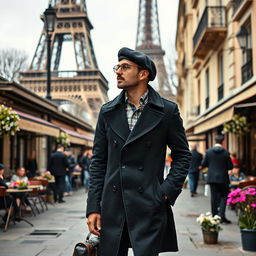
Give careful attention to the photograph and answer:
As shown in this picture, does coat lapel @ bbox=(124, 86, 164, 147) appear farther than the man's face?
No

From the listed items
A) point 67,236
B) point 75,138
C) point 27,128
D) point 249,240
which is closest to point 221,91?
point 75,138

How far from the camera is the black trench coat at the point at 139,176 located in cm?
292

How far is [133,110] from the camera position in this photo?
10.3 ft

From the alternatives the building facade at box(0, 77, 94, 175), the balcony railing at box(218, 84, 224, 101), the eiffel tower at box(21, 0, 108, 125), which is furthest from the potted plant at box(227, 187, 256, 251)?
the eiffel tower at box(21, 0, 108, 125)

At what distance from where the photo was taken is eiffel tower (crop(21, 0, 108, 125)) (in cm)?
6394

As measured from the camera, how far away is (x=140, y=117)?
303 cm

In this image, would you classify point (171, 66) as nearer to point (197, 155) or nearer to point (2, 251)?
point (197, 155)

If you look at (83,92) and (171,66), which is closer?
(171,66)

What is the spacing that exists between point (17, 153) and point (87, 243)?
1691 cm

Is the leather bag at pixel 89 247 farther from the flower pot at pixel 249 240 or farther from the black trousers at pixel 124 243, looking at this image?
the flower pot at pixel 249 240

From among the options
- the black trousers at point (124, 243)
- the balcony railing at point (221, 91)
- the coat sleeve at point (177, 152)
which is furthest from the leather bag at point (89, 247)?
Result: the balcony railing at point (221, 91)

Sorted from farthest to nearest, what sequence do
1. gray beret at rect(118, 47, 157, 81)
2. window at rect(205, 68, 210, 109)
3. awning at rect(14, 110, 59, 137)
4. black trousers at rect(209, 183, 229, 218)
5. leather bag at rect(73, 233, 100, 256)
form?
1. window at rect(205, 68, 210, 109)
2. awning at rect(14, 110, 59, 137)
3. black trousers at rect(209, 183, 229, 218)
4. gray beret at rect(118, 47, 157, 81)
5. leather bag at rect(73, 233, 100, 256)

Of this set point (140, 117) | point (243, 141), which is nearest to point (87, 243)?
point (140, 117)

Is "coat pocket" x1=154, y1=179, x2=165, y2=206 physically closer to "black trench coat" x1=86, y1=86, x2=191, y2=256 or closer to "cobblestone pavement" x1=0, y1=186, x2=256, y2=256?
"black trench coat" x1=86, y1=86, x2=191, y2=256
